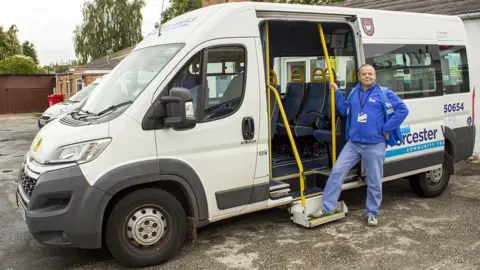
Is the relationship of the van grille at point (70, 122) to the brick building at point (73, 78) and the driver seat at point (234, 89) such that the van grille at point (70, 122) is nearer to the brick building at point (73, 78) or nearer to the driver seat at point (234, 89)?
the driver seat at point (234, 89)

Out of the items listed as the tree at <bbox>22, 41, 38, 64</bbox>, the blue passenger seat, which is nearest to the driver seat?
the blue passenger seat

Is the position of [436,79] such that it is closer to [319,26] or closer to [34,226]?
[319,26]

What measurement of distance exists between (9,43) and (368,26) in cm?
4161

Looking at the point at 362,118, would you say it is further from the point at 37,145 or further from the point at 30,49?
the point at 30,49

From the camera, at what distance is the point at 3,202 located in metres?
6.61

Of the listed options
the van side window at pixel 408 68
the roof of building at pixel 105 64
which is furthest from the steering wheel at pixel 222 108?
the roof of building at pixel 105 64

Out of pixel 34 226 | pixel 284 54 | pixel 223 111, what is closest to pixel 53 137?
pixel 34 226

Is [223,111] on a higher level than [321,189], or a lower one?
higher

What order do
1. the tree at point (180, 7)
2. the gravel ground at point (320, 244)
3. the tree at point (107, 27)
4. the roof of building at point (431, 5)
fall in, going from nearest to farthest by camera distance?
the gravel ground at point (320, 244), the roof of building at point (431, 5), the tree at point (180, 7), the tree at point (107, 27)

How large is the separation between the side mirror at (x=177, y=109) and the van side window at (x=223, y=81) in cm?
32

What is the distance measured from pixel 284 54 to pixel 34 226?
174 inches

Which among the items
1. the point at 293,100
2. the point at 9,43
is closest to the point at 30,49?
the point at 9,43

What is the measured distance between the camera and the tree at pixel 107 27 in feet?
145

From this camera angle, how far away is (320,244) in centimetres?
466
